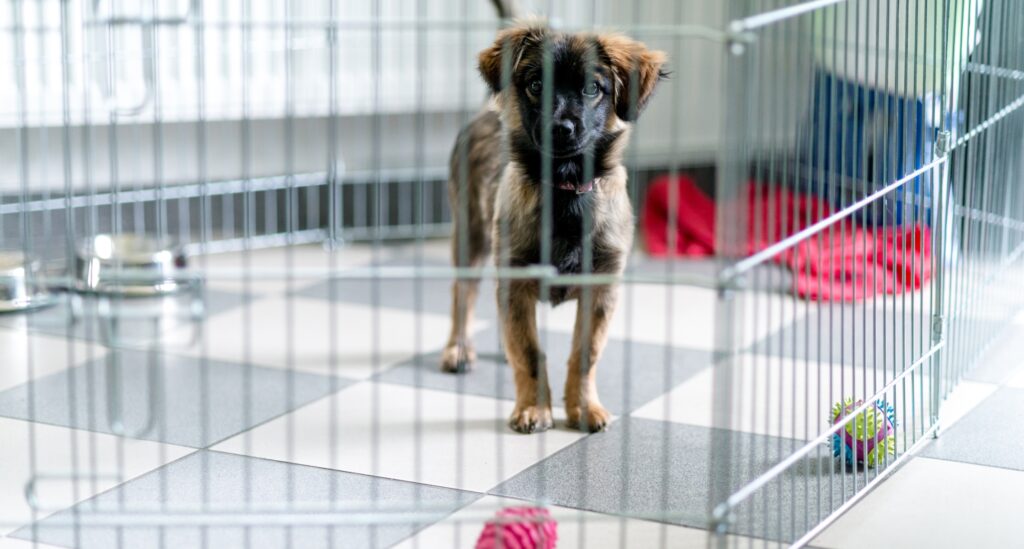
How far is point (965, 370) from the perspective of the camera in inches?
123

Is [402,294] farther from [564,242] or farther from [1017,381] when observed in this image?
[1017,381]

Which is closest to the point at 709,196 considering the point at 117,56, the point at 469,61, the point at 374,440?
the point at 469,61

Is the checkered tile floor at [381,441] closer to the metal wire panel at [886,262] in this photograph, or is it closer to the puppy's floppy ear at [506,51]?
the metal wire panel at [886,262]

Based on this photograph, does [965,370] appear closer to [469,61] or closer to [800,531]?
[800,531]

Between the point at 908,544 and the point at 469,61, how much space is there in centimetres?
291

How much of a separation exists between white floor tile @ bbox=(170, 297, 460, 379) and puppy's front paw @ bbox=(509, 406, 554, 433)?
0.42 metres

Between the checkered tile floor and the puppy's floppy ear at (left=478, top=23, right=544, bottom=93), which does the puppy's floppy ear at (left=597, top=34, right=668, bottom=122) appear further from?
the checkered tile floor

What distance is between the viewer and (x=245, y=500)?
2.38 m

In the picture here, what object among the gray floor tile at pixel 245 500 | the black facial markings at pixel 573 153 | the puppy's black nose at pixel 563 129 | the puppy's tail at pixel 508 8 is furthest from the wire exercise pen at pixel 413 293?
the puppy's tail at pixel 508 8

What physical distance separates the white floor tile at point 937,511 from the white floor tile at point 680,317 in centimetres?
91

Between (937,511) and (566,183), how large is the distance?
962mm

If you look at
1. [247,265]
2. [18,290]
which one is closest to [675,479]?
[247,265]

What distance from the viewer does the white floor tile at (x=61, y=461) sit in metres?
2.38

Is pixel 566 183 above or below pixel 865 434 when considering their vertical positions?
above
